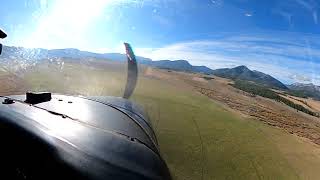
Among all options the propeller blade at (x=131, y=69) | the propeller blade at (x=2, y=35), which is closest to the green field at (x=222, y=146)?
the propeller blade at (x=131, y=69)

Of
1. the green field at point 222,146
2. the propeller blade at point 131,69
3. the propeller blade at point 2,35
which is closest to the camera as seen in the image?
the propeller blade at point 2,35

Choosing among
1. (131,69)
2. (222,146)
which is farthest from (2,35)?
(222,146)

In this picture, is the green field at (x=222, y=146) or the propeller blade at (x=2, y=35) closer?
the propeller blade at (x=2, y=35)

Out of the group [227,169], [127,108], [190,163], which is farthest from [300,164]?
[127,108]

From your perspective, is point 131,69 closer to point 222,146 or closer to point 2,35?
A: point 2,35

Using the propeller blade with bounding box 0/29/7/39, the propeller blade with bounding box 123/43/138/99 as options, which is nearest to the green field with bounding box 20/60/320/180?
the propeller blade with bounding box 123/43/138/99

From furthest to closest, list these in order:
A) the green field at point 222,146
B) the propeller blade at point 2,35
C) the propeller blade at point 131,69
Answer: the green field at point 222,146, the propeller blade at point 131,69, the propeller blade at point 2,35

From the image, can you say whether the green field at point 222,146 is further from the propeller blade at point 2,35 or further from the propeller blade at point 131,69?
the propeller blade at point 2,35

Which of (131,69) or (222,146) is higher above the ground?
(131,69)

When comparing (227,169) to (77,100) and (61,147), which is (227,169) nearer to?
(77,100)

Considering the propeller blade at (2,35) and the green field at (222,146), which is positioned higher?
the propeller blade at (2,35)

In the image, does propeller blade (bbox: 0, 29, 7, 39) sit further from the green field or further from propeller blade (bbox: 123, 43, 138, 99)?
the green field
